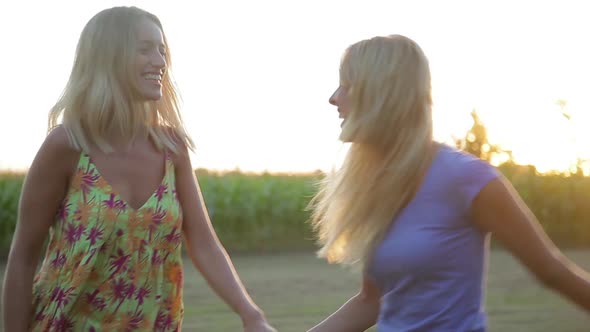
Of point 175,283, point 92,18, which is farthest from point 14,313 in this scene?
point 92,18

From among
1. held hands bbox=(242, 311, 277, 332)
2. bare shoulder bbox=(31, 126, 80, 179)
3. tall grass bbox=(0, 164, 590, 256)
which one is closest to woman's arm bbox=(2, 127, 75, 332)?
bare shoulder bbox=(31, 126, 80, 179)

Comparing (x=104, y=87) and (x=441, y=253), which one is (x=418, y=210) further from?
(x=104, y=87)

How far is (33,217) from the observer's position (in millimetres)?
2873

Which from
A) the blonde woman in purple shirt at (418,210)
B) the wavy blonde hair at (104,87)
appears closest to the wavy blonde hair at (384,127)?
the blonde woman in purple shirt at (418,210)

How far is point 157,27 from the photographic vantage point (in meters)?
2.99

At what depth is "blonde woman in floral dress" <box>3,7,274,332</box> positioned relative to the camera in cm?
285

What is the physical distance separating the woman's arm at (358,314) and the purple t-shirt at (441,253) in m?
0.28

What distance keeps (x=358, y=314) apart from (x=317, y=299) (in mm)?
8186

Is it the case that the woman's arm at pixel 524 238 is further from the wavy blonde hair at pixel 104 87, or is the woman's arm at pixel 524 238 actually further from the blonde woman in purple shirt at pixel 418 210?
the wavy blonde hair at pixel 104 87

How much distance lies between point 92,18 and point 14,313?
2.67 feet

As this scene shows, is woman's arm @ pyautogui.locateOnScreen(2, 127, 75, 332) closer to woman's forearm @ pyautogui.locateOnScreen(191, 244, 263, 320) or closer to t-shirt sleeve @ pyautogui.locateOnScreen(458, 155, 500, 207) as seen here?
woman's forearm @ pyautogui.locateOnScreen(191, 244, 263, 320)

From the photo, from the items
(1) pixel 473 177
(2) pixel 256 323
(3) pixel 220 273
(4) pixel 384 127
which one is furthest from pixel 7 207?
(1) pixel 473 177

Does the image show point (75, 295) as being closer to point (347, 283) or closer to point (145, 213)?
point (145, 213)

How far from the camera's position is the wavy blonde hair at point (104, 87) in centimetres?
289
